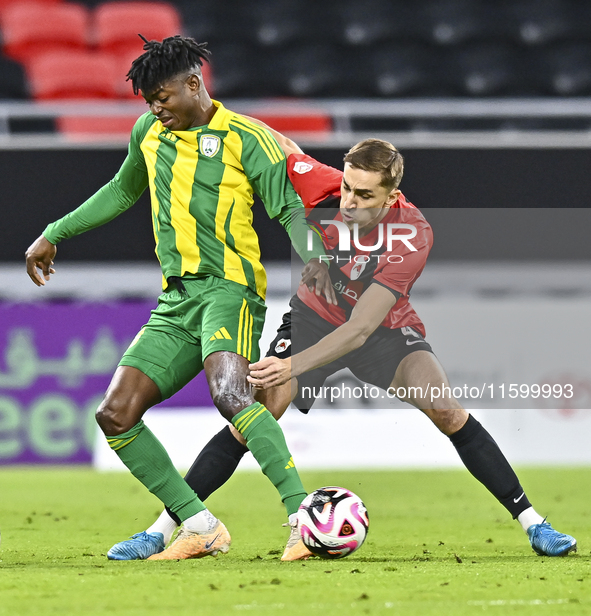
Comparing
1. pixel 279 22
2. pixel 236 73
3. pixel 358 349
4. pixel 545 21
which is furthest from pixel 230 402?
pixel 545 21

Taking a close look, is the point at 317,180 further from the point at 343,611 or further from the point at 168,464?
the point at 343,611

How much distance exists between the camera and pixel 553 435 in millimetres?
7277

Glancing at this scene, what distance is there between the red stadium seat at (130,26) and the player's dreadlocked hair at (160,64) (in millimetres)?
6516

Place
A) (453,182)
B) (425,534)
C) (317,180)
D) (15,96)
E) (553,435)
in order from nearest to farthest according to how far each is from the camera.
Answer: (317,180) < (425,534) < (553,435) < (453,182) < (15,96)

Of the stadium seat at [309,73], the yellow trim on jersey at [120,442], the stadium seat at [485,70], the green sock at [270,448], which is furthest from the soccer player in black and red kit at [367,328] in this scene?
the stadium seat at [485,70]

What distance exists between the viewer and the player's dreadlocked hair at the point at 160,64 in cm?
366

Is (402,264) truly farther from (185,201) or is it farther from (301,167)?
(185,201)

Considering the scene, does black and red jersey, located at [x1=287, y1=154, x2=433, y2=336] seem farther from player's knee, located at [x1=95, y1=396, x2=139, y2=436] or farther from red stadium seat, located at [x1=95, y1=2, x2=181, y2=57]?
red stadium seat, located at [x1=95, y1=2, x2=181, y2=57]

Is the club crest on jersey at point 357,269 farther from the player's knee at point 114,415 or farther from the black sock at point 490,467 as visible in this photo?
the player's knee at point 114,415

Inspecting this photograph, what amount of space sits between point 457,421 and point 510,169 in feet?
14.6

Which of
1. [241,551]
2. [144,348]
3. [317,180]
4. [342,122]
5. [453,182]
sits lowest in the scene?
[241,551]

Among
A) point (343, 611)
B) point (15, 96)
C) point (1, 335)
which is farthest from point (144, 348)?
point (15, 96)

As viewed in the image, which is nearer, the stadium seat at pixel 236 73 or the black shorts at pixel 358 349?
the black shorts at pixel 358 349

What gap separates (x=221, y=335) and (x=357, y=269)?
0.69 m
